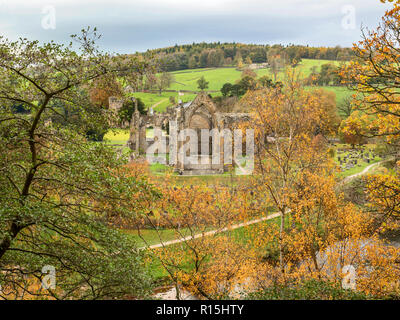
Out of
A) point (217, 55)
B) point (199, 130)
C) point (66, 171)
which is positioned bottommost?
point (199, 130)

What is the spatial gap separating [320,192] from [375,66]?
9628mm

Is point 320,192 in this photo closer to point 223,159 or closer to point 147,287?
point 147,287

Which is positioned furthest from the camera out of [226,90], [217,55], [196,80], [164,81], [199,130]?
[217,55]

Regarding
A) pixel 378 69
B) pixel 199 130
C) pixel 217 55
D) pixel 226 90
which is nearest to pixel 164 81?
pixel 226 90

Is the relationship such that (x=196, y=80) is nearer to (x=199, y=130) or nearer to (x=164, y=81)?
(x=164, y=81)

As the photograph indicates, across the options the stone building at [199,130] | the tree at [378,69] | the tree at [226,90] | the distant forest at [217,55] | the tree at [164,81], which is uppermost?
the distant forest at [217,55]

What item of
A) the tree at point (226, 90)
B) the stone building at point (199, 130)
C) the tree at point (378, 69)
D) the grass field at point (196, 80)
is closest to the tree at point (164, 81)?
the grass field at point (196, 80)

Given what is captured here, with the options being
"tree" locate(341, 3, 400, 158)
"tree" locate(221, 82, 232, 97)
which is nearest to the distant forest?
"tree" locate(221, 82, 232, 97)

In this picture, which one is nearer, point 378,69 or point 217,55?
point 378,69

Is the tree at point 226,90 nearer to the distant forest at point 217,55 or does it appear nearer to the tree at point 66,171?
the distant forest at point 217,55

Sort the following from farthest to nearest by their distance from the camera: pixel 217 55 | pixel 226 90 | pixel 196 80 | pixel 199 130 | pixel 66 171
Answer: pixel 217 55 → pixel 196 80 → pixel 226 90 → pixel 199 130 → pixel 66 171

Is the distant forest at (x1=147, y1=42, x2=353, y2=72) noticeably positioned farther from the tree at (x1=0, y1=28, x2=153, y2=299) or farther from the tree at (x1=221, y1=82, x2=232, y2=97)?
the tree at (x1=0, y1=28, x2=153, y2=299)

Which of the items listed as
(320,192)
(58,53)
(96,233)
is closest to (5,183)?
(96,233)
